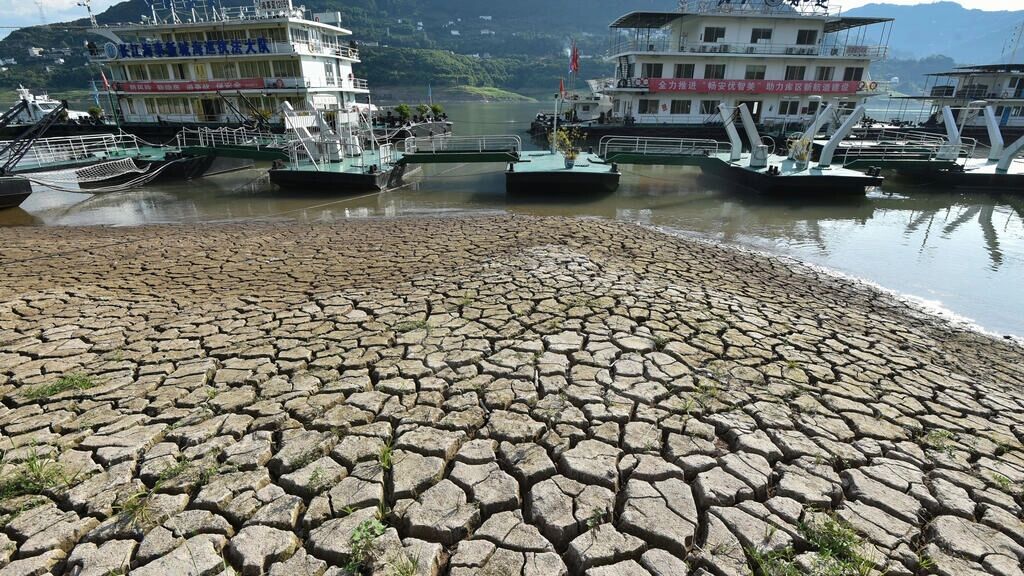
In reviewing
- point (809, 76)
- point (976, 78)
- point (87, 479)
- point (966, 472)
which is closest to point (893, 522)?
point (966, 472)

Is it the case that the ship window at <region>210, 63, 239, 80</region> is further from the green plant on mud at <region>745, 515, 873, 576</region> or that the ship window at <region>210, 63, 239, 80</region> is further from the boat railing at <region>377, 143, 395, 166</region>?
the green plant on mud at <region>745, 515, 873, 576</region>

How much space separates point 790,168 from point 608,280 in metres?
14.0

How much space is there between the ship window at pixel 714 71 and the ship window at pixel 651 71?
8.71 ft

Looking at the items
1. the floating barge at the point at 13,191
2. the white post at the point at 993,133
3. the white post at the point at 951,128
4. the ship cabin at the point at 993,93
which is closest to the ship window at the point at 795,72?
the ship cabin at the point at 993,93

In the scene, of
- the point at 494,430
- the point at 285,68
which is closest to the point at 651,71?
the point at 285,68

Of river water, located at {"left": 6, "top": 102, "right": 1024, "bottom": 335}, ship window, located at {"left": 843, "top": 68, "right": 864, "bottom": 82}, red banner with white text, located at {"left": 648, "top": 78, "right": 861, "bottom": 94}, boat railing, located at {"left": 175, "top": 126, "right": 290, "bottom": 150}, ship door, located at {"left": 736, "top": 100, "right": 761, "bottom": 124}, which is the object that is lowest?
river water, located at {"left": 6, "top": 102, "right": 1024, "bottom": 335}

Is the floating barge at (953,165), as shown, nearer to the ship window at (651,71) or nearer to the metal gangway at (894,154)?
the metal gangway at (894,154)

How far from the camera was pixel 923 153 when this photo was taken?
20.9 meters

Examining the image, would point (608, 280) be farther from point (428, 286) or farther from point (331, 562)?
point (331, 562)

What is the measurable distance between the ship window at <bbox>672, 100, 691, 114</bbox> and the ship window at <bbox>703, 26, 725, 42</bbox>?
343 centimetres

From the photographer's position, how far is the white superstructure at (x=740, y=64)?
2880cm

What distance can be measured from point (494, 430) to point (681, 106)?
30.3 metres

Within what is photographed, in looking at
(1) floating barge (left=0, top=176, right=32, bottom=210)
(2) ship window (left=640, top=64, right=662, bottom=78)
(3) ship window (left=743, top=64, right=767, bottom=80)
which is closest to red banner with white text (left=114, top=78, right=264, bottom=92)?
(1) floating barge (left=0, top=176, right=32, bottom=210)

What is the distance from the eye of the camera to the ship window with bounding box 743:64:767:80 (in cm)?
2953
